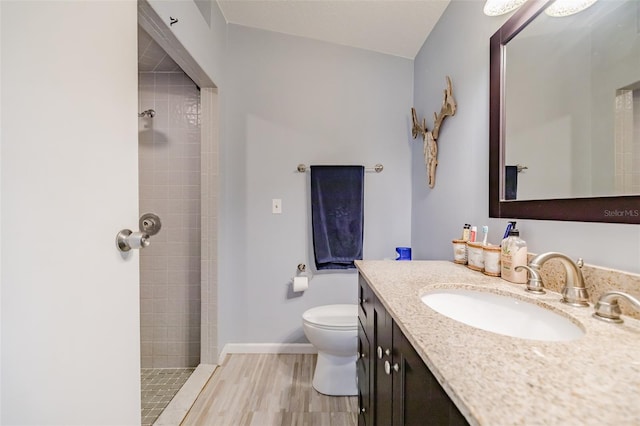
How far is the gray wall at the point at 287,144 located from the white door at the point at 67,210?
3.58 feet

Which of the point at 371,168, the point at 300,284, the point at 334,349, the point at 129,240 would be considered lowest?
the point at 334,349

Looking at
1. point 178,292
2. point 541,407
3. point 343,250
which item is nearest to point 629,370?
point 541,407

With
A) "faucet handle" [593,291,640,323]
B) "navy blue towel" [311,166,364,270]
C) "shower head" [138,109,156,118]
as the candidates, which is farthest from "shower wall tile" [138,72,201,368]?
"faucet handle" [593,291,640,323]

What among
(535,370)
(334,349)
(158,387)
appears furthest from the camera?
(158,387)

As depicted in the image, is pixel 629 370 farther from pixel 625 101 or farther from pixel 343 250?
pixel 343 250

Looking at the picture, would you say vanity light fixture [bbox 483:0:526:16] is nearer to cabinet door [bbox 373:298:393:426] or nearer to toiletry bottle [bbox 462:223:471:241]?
toiletry bottle [bbox 462:223:471:241]

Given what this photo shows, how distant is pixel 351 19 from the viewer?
1.81m

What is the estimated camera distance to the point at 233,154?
6.75 feet

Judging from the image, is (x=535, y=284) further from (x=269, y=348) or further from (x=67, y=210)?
(x=269, y=348)

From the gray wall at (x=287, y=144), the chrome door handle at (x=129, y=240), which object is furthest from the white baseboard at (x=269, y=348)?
the chrome door handle at (x=129, y=240)

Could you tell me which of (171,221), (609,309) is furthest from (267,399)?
(609,309)

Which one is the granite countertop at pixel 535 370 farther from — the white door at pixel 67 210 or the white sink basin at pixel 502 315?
the white door at pixel 67 210

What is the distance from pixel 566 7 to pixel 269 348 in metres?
2.35

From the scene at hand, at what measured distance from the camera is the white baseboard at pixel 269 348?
206 cm
